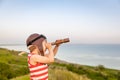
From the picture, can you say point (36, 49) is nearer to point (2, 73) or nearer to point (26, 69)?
point (2, 73)

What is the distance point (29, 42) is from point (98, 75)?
13.0 m

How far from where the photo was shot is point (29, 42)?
4.41 m

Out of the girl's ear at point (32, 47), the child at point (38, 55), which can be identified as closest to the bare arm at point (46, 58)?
the child at point (38, 55)

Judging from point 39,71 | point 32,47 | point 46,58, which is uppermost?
point 32,47

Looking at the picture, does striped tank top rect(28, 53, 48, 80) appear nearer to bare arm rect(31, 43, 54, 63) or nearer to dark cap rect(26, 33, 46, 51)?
bare arm rect(31, 43, 54, 63)

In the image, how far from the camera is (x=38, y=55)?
4.39m

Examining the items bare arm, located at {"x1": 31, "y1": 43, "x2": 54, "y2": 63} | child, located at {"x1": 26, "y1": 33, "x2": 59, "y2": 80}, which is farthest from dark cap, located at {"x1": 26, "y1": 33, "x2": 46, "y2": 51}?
bare arm, located at {"x1": 31, "y1": 43, "x2": 54, "y2": 63}

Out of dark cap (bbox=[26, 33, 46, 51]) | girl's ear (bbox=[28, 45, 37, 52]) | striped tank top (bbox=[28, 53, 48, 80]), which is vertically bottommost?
striped tank top (bbox=[28, 53, 48, 80])

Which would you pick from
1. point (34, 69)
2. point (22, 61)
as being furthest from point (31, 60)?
point (22, 61)

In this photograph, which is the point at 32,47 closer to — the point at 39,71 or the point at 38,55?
the point at 38,55

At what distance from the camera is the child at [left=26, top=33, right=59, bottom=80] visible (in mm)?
4328

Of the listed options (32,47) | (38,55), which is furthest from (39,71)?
(32,47)

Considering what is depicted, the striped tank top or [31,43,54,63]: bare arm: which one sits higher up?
[31,43,54,63]: bare arm

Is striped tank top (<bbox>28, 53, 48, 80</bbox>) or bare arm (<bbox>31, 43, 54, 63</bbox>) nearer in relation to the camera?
bare arm (<bbox>31, 43, 54, 63</bbox>)
